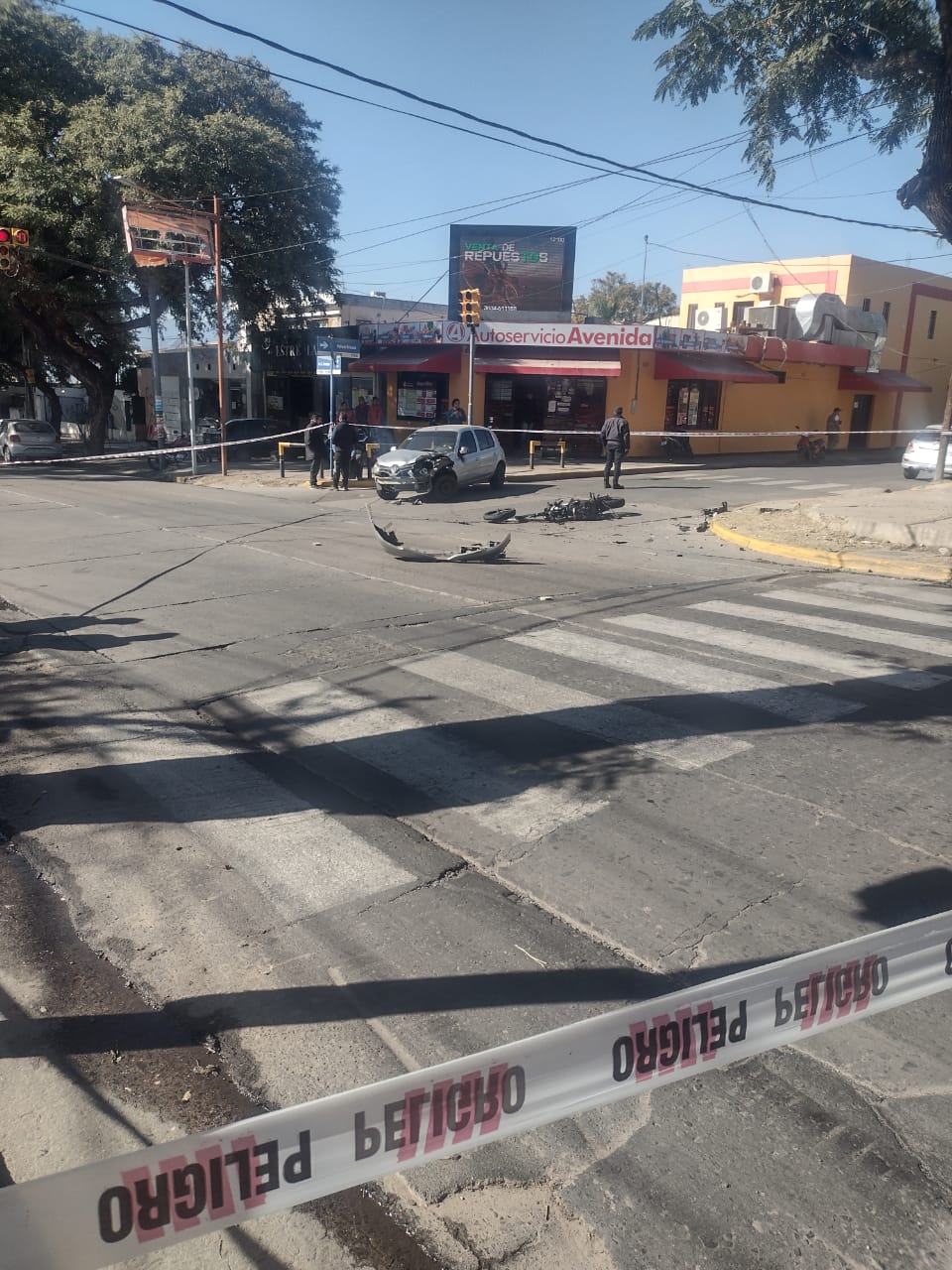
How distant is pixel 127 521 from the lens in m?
17.6

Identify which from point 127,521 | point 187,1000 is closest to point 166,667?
point 187,1000

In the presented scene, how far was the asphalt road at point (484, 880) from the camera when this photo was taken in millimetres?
2998

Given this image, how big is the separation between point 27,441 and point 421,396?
1413 cm

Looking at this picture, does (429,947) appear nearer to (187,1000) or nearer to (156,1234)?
(187,1000)

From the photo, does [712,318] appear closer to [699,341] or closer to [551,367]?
[699,341]

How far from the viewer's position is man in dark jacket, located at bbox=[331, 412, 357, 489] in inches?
976

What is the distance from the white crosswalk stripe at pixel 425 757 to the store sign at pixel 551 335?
25.0 m

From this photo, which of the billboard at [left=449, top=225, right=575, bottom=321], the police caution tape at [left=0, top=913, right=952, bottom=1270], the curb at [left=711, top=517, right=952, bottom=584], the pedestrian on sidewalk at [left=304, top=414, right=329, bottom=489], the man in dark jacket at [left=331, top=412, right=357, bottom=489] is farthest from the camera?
the billboard at [left=449, top=225, right=575, bottom=321]

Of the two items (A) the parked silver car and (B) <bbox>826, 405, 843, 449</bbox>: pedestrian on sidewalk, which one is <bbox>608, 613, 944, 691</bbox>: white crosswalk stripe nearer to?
(B) <bbox>826, 405, 843, 449</bbox>: pedestrian on sidewalk

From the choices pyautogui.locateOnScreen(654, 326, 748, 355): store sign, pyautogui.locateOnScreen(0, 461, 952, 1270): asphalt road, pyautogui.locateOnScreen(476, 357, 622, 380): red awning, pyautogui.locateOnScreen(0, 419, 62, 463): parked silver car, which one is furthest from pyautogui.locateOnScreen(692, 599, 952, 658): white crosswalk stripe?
pyautogui.locateOnScreen(0, 419, 62, 463): parked silver car

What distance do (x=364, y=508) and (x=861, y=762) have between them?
52.7 feet

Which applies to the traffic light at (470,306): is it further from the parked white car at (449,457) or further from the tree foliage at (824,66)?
the tree foliage at (824,66)

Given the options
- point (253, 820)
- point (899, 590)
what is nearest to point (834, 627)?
point (899, 590)

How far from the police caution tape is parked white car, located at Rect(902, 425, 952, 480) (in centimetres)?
2524
